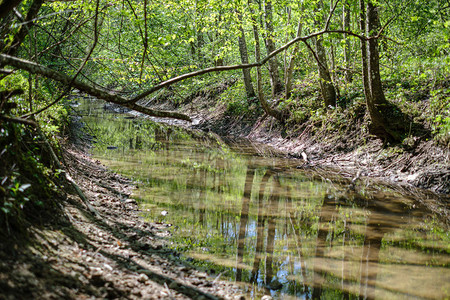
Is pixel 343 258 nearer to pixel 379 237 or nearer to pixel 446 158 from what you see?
pixel 379 237

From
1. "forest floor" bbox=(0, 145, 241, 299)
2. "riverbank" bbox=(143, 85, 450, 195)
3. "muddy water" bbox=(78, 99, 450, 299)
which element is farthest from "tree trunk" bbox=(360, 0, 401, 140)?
"forest floor" bbox=(0, 145, 241, 299)

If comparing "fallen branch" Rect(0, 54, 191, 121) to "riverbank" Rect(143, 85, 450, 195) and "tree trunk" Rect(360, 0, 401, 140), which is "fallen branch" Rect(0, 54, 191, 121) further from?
"tree trunk" Rect(360, 0, 401, 140)

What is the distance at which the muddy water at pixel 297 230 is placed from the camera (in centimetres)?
422

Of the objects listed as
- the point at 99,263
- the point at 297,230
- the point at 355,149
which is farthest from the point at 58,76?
the point at 355,149

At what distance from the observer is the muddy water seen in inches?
166

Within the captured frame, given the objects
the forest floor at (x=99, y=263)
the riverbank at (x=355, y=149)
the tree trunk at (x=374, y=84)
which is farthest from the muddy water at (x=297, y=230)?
the tree trunk at (x=374, y=84)

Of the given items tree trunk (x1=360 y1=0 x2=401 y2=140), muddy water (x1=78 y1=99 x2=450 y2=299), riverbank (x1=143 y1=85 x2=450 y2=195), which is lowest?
muddy water (x1=78 y1=99 x2=450 y2=299)

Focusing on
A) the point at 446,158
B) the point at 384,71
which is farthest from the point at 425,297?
the point at 384,71

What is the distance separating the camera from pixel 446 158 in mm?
8242

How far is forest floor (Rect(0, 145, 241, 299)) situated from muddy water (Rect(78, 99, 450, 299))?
0.36 metres

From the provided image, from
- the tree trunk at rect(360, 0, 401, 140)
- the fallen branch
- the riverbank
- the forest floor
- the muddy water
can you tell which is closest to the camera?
the forest floor

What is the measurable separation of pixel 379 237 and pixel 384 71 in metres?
8.47

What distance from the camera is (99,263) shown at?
3576mm

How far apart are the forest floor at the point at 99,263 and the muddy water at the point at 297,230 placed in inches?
14.1
